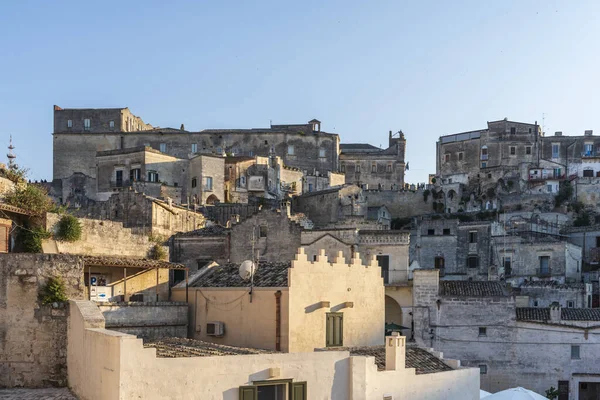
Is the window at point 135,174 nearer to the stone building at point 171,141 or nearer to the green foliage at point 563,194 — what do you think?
the stone building at point 171,141

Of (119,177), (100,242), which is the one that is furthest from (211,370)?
(119,177)

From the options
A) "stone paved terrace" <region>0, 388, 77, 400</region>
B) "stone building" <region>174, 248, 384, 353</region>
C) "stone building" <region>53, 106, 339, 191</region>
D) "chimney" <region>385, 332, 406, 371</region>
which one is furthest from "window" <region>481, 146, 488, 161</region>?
"stone paved terrace" <region>0, 388, 77, 400</region>

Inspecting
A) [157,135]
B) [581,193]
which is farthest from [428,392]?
[157,135]

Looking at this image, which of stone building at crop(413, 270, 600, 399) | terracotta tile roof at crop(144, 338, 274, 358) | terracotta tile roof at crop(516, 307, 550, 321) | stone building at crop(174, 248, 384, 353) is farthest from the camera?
terracotta tile roof at crop(516, 307, 550, 321)

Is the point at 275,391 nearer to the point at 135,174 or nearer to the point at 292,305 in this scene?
the point at 292,305

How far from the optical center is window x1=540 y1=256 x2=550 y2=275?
4250cm

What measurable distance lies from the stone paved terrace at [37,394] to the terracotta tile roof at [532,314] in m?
21.3

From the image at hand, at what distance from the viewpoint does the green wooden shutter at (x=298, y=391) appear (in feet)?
48.8

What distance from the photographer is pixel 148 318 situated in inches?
803

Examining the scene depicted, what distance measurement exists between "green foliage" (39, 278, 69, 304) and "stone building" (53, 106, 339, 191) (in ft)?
158

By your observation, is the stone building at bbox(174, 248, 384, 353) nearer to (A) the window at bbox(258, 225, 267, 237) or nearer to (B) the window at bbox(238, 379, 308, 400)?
(B) the window at bbox(238, 379, 308, 400)

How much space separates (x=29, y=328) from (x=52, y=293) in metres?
0.86

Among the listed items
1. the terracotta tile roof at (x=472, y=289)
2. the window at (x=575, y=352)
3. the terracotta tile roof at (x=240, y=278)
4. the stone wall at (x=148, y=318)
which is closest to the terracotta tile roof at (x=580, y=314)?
the window at (x=575, y=352)

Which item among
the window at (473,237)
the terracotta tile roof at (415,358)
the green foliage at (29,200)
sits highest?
the green foliage at (29,200)
